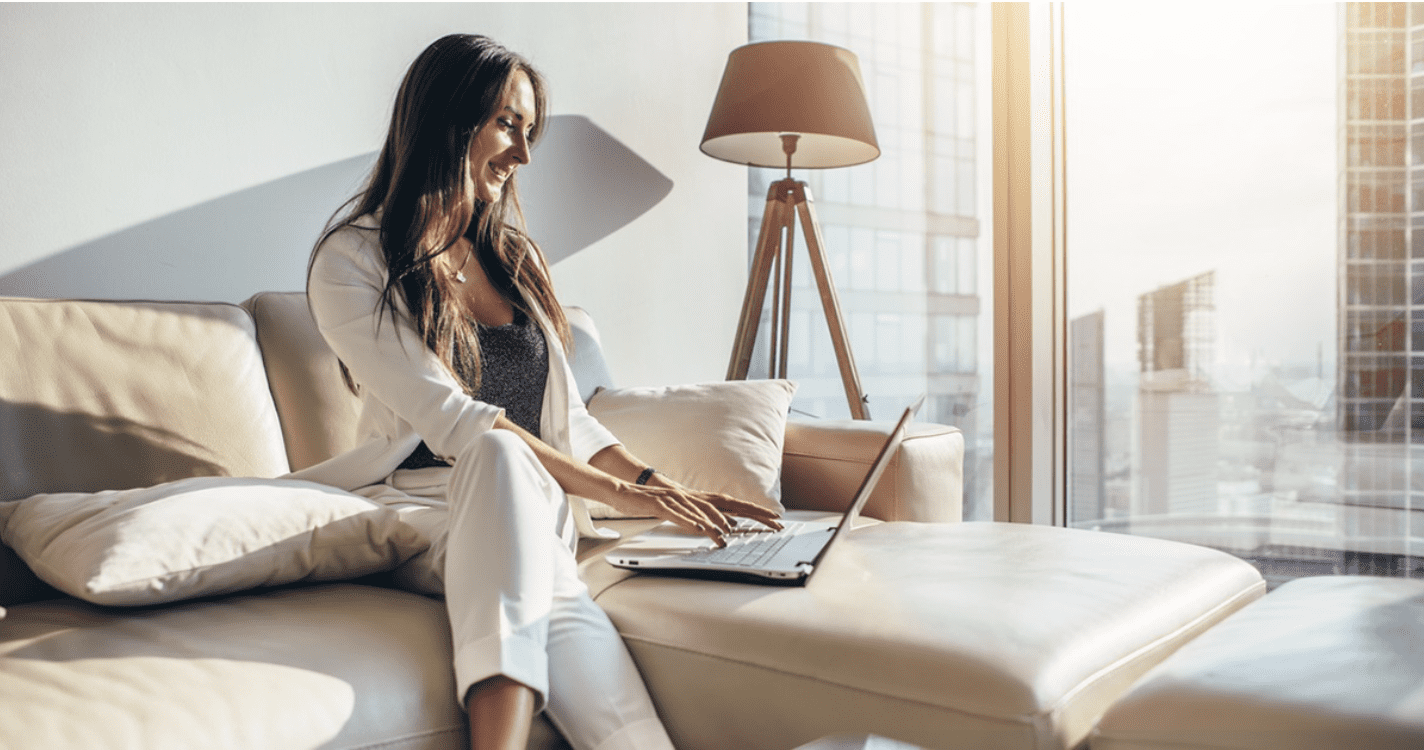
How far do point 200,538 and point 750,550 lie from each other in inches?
26.5

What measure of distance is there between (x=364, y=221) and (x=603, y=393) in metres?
0.61

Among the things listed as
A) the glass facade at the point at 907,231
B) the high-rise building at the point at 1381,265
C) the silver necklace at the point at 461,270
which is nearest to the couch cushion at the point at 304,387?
the silver necklace at the point at 461,270

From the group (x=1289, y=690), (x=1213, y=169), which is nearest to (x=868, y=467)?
(x=1289, y=690)

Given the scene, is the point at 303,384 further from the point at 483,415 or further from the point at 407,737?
the point at 407,737

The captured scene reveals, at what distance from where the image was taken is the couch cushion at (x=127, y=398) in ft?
4.58

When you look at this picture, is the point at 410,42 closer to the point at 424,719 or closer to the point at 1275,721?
the point at 424,719

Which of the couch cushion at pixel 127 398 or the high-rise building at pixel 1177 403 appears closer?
the couch cushion at pixel 127 398

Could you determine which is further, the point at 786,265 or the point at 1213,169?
the point at 786,265

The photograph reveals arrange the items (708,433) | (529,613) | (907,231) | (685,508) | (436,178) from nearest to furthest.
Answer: (529,613)
(685,508)
(436,178)
(708,433)
(907,231)

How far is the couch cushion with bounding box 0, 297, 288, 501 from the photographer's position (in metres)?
1.39

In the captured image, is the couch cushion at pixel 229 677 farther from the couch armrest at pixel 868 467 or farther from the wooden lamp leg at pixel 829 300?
the wooden lamp leg at pixel 829 300

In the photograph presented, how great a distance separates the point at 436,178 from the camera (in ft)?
5.42

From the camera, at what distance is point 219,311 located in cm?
167

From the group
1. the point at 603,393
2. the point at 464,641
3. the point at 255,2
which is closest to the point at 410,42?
the point at 255,2
